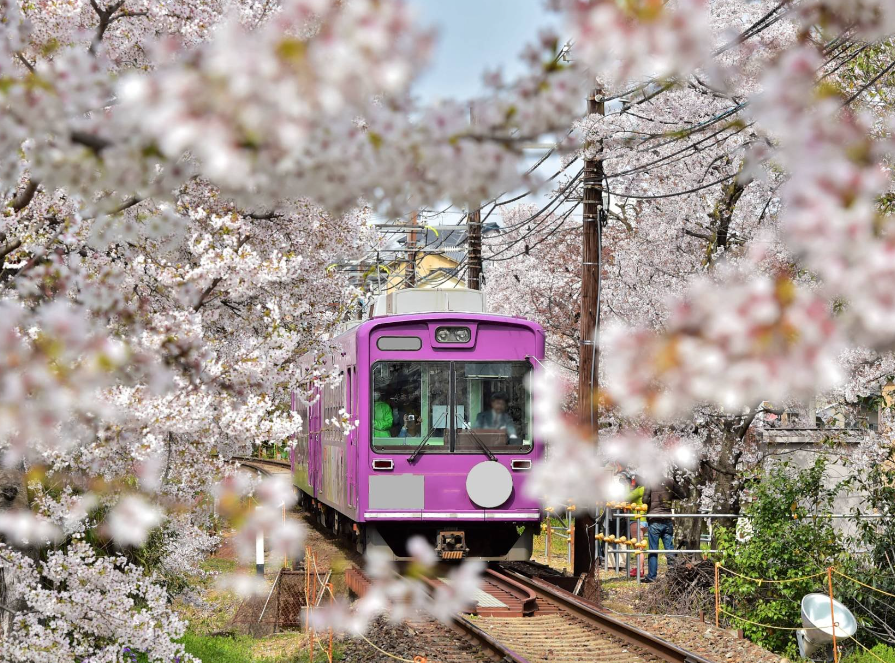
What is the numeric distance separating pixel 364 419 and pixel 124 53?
6.15 meters

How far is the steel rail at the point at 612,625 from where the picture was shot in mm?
8445

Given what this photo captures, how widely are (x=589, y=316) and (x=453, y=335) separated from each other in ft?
6.35

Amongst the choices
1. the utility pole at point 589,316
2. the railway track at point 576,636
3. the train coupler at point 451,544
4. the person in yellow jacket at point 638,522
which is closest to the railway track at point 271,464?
the person in yellow jacket at point 638,522

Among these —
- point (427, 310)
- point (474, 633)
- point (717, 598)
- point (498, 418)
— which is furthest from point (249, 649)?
point (717, 598)

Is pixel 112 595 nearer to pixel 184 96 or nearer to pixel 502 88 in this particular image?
pixel 502 88

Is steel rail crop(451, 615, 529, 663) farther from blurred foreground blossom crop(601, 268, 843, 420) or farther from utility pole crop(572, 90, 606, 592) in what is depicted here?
blurred foreground blossom crop(601, 268, 843, 420)

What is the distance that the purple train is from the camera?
1202 centimetres

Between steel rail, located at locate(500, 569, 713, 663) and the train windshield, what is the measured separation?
1.61 metres

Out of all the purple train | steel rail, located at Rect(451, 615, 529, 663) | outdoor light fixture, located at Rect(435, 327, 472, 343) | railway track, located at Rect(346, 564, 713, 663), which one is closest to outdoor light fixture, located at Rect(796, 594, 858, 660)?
Result: railway track, located at Rect(346, 564, 713, 663)

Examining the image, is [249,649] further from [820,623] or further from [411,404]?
[820,623]

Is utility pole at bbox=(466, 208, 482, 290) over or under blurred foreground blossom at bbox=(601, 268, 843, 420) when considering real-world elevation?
over

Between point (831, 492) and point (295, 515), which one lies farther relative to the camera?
point (295, 515)

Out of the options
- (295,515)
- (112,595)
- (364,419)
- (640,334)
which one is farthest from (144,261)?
(295,515)

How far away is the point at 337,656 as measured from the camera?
9.02 m
